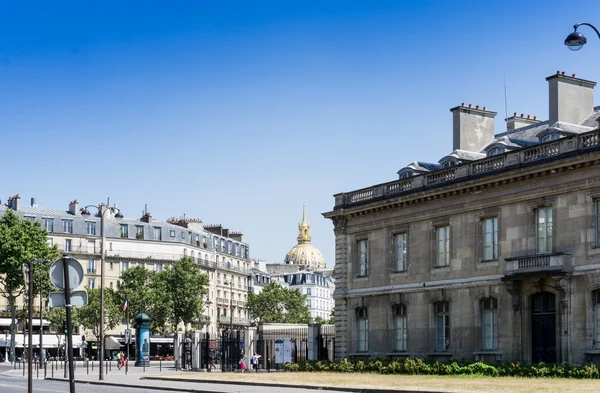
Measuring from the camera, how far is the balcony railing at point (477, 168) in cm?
4183

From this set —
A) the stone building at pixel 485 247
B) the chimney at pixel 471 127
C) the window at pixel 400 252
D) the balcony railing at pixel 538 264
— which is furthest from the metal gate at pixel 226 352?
the balcony railing at pixel 538 264

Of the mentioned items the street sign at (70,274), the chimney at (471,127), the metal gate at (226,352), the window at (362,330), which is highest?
the chimney at (471,127)

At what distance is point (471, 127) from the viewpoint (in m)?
56.0

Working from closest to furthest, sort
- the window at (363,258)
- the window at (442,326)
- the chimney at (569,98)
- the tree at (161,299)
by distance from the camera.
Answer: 1. the chimney at (569,98)
2. the window at (442,326)
3. the window at (363,258)
4. the tree at (161,299)

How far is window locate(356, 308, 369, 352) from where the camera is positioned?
55.7 metres

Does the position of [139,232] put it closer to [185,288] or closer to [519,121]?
[185,288]

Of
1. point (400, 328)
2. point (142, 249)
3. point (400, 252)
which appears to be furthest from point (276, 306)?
point (400, 328)

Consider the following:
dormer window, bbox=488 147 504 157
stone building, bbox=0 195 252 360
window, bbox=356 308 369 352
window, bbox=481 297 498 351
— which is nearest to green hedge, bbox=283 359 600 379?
window, bbox=481 297 498 351

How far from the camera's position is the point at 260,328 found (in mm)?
66250

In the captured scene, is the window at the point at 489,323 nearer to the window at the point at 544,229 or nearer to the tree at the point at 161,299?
the window at the point at 544,229

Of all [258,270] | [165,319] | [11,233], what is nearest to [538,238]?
[11,233]

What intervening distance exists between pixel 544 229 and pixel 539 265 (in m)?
1.73

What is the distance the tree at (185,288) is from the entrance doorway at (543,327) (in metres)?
69.6

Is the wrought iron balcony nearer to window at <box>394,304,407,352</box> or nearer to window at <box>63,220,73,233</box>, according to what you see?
window at <box>394,304,407,352</box>
